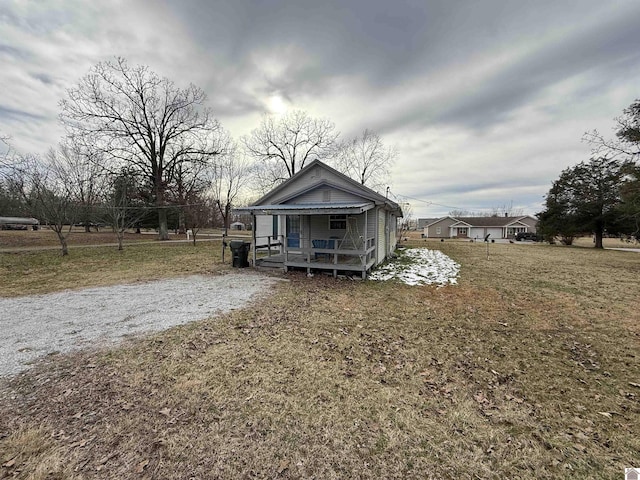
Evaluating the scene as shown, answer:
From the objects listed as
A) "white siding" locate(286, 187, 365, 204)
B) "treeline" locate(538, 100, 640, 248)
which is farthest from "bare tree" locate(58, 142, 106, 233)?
"treeline" locate(538, 100, 640, 248)

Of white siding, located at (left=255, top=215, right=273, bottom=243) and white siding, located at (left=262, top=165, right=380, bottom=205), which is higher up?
white siding, located at (left=262, top=165, right=380, bottom=205)

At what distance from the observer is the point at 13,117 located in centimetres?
1320

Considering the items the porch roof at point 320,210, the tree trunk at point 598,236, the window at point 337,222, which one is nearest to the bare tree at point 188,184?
the porch roof at point 320,210

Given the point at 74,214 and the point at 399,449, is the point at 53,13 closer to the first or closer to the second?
the point at 74,214

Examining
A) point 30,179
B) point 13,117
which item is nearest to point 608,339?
point 30,179

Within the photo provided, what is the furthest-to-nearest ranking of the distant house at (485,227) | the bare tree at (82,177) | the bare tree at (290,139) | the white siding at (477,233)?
the white siding at (477,233) → the distant house at (485,227) → the bare tree at (290,139) → the bare tree at (82,177)

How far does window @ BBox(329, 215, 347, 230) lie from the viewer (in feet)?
42.2

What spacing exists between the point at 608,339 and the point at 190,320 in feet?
26.8

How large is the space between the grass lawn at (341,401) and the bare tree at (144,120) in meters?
24.2

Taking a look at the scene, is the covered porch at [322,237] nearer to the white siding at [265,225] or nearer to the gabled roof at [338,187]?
the gabled roof at [338,187]

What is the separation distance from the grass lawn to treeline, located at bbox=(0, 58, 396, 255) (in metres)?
16.1

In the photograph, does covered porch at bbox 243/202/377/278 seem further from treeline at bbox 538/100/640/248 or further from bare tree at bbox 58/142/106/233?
treeline at bbox 538/100/640/248

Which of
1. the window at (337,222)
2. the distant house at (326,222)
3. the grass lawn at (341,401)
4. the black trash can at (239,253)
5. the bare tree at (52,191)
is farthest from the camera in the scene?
the bare tree at (52,191)

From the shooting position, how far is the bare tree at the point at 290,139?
2816 centimetres
